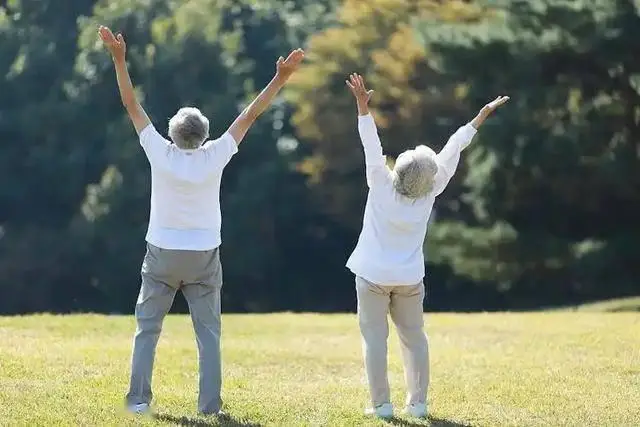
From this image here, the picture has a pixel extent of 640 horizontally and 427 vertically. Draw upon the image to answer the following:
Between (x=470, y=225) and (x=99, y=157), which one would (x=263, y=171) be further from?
(x=470, y=225)

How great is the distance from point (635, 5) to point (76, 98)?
19959mm

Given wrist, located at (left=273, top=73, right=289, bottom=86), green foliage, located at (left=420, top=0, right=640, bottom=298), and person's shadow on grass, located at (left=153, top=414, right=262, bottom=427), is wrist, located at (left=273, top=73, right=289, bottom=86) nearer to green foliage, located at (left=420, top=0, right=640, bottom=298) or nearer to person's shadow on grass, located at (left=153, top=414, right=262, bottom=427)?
person's shadow on grass, located at (left=153, top=414, right=262, bottom=427)

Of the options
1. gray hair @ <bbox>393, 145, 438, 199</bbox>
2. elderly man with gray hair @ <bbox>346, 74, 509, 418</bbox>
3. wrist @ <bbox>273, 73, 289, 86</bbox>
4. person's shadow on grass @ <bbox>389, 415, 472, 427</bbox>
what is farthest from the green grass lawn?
wrist @ <bbox>273, 73, 289, 86</bbox>

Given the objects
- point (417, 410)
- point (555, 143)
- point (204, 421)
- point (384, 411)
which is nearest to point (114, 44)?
point (204, 421)

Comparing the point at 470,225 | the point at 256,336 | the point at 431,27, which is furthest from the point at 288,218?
the point at 256,336

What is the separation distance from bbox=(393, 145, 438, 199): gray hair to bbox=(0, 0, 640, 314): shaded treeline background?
19174 millimetres

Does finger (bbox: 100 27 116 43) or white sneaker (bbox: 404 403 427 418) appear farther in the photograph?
white sneaker (bbox: 404 403 427 418)

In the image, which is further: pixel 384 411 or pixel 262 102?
pixel 384 411

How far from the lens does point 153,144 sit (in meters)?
6.80

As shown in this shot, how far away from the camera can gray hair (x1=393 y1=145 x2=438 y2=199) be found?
6895 mm

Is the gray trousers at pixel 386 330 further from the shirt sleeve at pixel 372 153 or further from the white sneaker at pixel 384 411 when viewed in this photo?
the shirt sleeve at pixel 372 153

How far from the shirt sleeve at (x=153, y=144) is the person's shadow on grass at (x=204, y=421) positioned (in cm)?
133

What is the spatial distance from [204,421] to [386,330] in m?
1.11

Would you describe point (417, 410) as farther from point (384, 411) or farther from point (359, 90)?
point (359, 90)
